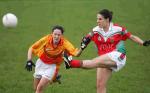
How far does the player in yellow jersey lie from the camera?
36.9 ft

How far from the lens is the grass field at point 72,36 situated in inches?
583

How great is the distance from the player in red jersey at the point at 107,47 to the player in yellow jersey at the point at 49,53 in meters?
0.54

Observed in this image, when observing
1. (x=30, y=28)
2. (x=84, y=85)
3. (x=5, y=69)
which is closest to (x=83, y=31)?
(x=30, y=28)

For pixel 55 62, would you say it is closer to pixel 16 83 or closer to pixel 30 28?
pixel 16 83

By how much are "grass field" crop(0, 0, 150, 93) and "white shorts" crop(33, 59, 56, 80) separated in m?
2.30

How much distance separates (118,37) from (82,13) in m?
19.6

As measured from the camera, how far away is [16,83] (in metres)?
14.9

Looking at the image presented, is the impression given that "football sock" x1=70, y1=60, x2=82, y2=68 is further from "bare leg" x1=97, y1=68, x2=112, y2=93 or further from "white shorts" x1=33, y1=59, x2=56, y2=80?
"white shorts" x1=33, y1=59, x2=56, y2=80

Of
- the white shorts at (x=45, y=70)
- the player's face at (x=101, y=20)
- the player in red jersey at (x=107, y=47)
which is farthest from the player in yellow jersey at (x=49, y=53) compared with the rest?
the player's face at (x=101, y=20)

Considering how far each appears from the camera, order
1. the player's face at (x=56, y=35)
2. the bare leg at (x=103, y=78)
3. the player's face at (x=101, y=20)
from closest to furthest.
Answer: the player's face at (x=101, y=20) < the bare leg at (x=103, y=78) < the player's face at (x=56, y=35)

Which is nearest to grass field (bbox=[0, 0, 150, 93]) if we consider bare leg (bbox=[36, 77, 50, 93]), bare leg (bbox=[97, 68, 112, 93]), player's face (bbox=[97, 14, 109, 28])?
bare leg (bbox=[36, 77, 50, 93])

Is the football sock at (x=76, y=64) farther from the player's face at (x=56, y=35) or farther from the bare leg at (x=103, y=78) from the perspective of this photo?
the player's face at (x=56, y=35)

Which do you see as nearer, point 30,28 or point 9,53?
point 9,53

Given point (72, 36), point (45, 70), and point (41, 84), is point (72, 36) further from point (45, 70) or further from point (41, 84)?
point (41, 84)
